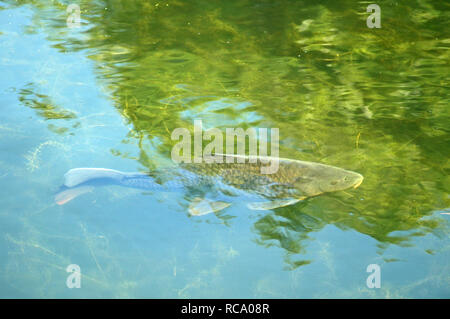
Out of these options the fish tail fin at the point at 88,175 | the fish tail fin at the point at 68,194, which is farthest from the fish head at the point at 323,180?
the fish tail fin at the point at 68,194

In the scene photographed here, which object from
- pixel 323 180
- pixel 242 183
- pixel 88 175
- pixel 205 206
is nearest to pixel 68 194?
pixel 88 175

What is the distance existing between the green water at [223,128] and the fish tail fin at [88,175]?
145mm

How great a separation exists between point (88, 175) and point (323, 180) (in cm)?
201

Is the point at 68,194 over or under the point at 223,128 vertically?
under

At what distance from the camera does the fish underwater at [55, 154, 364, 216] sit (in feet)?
11.9

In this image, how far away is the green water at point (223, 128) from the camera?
11.2 ft

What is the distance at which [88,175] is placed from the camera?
3941mm

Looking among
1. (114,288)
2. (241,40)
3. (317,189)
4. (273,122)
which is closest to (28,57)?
(241,40)

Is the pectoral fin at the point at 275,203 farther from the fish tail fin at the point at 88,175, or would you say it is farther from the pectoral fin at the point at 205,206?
the fish tail fin at the point at 88,175

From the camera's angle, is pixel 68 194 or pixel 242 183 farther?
pixel 68 194

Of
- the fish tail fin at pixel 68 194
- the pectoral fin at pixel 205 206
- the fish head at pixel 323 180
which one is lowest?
the pectoral fin at pixel 205 206

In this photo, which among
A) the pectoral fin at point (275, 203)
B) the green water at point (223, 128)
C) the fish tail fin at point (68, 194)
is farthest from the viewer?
the fish tail fin at point (68, 194)

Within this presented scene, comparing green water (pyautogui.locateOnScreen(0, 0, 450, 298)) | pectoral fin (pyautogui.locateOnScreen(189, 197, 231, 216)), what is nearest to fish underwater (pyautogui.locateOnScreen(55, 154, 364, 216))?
pectoral fin (pyautogui.locateOnScreen(189, 197, 231, 216))

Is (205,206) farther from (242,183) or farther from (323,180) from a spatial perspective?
(323,180)
